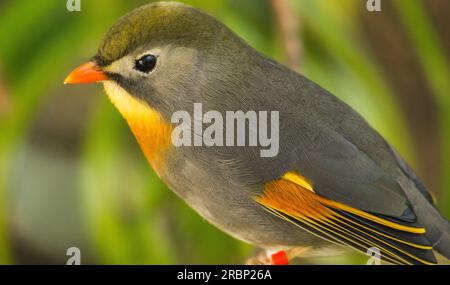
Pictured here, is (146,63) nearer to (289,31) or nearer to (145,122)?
(145,122)

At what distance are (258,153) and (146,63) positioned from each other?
32 centimetres

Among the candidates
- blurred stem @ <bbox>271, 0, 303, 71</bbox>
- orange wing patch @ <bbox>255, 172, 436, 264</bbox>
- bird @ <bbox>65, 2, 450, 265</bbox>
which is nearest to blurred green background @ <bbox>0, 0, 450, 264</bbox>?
blurred stem @ <bbox>271, 0, 303, 71</bbox>

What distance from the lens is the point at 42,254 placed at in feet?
9.73

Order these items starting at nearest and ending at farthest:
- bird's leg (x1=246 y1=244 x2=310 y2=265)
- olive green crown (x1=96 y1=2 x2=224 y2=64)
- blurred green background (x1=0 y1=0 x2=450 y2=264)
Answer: olive green crown (x1=96 y1=2 x2=224 y2=64), bird's leg (x1=246 y1=244 x2=310 y2=265), blurred green background (x1=0 y1=0 x2=450 y2=264)

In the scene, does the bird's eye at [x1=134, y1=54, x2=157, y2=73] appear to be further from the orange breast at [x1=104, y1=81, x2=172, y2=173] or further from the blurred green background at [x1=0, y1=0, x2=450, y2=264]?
the blurred green background at [x1=0, y1=0, x2=450, y2=264]

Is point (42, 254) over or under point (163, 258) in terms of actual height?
over

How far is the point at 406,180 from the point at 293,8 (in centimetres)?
61

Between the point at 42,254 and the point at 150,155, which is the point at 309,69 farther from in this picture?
the point at 42,254

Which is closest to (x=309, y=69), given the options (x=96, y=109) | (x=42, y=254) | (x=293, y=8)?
(x=293, y=8)

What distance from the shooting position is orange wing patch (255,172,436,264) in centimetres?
189

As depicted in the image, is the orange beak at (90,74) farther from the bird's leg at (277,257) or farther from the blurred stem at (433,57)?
the blurred stem at (433,57)

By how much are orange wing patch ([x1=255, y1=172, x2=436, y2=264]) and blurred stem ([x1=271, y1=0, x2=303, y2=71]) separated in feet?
1.20

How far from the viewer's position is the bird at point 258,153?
1889 mm

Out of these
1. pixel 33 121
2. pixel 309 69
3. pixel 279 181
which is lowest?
pixel 279 181
